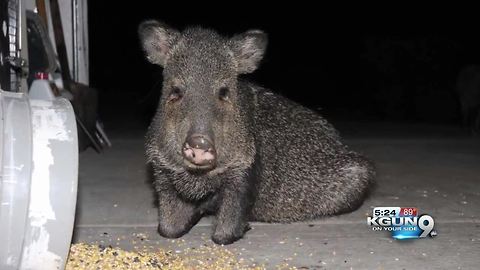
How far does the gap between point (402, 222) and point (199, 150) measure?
1602mm

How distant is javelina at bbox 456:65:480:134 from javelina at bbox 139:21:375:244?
7121 millimetres

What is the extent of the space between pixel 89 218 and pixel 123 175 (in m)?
1.64

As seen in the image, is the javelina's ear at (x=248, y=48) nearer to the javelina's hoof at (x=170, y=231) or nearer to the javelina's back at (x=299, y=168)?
the javelina's back at (x=299, y=168)

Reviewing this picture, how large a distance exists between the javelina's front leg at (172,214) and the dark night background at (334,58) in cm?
774

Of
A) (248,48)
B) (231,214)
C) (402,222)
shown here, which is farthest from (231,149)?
(402,222)

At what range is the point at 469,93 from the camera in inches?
481

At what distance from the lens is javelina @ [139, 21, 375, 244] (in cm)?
403

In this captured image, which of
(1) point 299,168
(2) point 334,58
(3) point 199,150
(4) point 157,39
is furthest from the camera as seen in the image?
(2) point 334,58

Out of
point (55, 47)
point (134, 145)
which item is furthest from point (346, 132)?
point (55, 47)

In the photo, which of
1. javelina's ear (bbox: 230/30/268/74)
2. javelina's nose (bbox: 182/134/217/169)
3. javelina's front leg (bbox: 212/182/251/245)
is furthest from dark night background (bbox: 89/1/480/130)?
javelina's nose (bbox: 182/134/217/169)

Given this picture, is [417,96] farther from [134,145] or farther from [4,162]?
[4,162]

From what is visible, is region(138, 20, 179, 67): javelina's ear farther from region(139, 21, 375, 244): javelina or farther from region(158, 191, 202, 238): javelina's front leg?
region(158, 191, 202, 238): javelina's front leg

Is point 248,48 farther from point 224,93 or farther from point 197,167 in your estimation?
point 197,167

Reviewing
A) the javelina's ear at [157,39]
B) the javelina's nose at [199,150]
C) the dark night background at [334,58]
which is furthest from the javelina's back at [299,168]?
the dark night background at [334,58]
